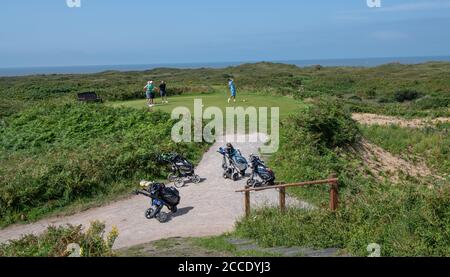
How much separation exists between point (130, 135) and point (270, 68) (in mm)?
78655

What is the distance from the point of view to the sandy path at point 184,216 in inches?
460

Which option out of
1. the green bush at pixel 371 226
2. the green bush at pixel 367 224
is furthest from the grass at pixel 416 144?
the green bush at pixel 371 226

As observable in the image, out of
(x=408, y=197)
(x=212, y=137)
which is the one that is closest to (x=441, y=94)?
(x=212, y=137)

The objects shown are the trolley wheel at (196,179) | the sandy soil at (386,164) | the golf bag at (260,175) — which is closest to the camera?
the golf bag at (260,175)

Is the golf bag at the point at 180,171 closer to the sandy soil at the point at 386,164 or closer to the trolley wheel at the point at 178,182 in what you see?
the trolley wheel at the point at 178,182

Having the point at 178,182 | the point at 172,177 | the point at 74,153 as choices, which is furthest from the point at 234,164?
the point at 74,153

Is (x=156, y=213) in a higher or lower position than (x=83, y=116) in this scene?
lower

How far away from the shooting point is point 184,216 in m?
12.9

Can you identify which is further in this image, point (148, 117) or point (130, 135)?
point (148, 117)

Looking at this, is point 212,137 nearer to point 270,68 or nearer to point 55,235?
point 55,235

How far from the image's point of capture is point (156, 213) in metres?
12.7

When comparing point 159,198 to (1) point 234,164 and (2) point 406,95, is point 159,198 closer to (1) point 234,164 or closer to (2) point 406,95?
(1) point 234,164
